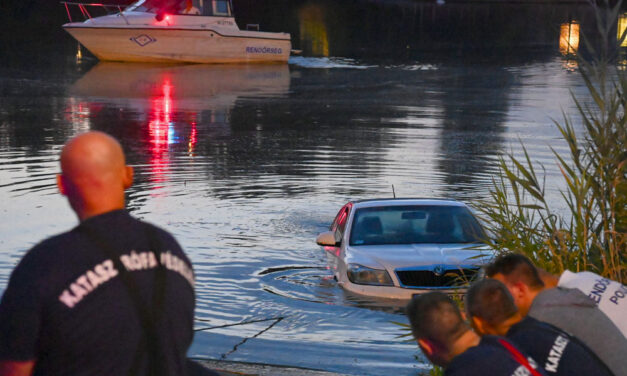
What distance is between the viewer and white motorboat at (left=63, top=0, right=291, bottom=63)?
45312 millimetres

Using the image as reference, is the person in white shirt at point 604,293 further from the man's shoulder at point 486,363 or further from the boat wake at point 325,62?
the boat wake at point 325,62

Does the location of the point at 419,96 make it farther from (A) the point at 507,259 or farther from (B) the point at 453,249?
(A) the point at 507,259

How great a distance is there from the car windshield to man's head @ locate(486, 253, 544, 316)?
6402 mm

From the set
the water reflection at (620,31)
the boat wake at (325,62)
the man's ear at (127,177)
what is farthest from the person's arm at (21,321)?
the boat wake at (325,62)

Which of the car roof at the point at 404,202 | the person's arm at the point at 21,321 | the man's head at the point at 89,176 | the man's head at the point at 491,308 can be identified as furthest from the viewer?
the car roof at the point at 404,202

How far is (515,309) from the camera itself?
467cm

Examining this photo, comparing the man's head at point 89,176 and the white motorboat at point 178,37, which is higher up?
the white motorboat at point 178,37

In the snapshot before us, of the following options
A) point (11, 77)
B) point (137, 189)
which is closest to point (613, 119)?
point (137, 189)

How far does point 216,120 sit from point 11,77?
14.2 metres

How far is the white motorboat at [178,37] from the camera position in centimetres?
4531

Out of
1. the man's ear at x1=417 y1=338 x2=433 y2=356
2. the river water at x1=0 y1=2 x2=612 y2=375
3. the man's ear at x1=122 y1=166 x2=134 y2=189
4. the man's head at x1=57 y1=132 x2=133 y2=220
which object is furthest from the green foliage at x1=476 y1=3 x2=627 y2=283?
the man's head at x1=57 y1=132 x2=133 y2=220

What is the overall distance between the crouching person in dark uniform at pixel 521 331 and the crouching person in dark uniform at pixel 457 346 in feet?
1.43

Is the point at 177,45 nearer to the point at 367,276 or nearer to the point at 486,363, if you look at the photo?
the point at 367,276

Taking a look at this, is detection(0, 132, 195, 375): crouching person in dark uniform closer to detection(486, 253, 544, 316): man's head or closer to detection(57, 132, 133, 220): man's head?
detection(57, 132, 133, 220): man's head
